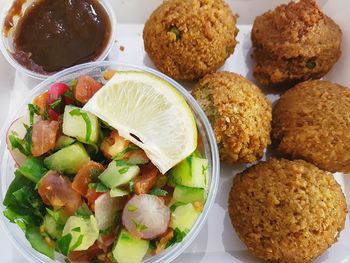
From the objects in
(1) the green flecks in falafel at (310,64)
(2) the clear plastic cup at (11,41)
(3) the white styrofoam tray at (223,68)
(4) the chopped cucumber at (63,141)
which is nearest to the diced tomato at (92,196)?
(4) the chopped cucumber at (63,141)

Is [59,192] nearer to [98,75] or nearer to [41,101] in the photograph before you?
[41,101]

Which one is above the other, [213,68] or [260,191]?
[213,68]

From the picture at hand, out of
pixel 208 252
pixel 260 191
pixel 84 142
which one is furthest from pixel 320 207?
pixel 84 142

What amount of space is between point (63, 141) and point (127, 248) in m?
0.51

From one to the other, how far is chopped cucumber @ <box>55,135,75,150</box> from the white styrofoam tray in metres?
0.60

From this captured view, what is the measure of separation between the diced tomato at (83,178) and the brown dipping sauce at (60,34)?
2.32 feet

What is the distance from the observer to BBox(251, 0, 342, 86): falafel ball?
7.25 feet

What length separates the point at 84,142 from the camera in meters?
1.79

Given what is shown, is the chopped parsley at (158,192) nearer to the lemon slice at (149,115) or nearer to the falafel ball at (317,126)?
the lemon slice at (149,115)

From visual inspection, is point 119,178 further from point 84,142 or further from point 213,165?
point 213,165

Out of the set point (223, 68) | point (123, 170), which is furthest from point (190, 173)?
point (223, 68)

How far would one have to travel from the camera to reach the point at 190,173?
1758mm

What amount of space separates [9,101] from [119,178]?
3.25 feet

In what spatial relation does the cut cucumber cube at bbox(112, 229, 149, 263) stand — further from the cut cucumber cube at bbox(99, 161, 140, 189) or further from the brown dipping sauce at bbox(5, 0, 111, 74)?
the brown dipping sauce at bbox(5, 0, 111, 74)
